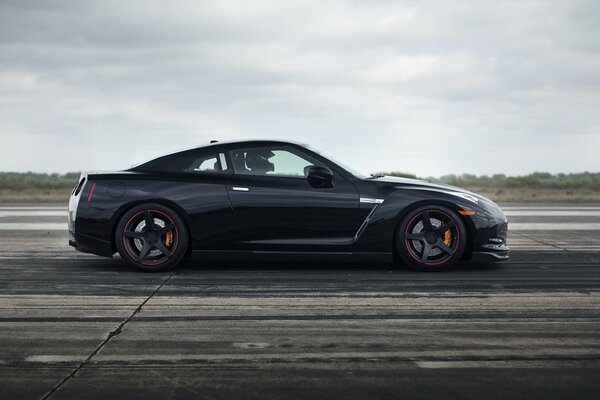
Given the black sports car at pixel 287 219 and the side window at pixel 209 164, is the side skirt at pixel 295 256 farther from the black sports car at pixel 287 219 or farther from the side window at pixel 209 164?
the side window at pixel 209 164

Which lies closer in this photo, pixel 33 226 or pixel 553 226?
pixel 33 226

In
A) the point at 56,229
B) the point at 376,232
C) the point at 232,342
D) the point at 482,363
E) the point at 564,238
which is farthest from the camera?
the point at 56,229

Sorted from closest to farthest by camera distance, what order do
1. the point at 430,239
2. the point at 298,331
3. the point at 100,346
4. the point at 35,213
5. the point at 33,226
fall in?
the point at 100,346 → the point at 298,331 → the point at 430,239 → the point at 33,226 → the point at 35,213

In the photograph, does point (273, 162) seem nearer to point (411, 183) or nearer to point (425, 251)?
point (411, 183)

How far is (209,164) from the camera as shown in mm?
8734

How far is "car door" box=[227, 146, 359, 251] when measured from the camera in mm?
8445

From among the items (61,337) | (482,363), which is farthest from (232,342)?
(482,363)

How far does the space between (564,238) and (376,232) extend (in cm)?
514

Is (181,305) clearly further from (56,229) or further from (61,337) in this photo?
(56,229)

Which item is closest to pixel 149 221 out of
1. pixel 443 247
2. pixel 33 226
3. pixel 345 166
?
pixel 345 166

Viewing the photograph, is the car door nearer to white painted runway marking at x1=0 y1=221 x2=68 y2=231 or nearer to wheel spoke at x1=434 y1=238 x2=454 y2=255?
wheel spoke at x1=434 y1=238 x2=454 y2=255

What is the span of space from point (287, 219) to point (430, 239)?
59.0 inches

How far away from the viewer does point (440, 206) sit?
8.49 m

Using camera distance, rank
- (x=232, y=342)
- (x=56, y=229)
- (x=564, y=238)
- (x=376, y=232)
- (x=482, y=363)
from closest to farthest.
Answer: (x=482, y=363) < (x=232, y=342) < (x=376, y=232) < (x=564, y=238) < (x=56, y=229)
